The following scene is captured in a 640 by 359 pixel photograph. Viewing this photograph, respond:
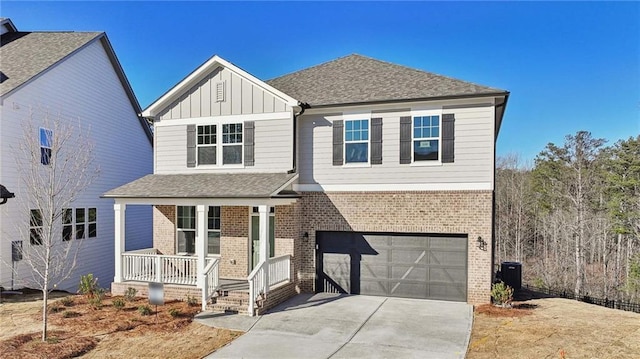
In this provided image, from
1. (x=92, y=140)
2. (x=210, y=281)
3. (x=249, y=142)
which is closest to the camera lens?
(x=210, y=281)

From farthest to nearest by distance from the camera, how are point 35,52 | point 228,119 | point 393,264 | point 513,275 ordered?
1. point 35,52
2. point 228,119
3. point 513,275
4. point 393,264

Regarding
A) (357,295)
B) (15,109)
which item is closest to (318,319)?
(357,295)

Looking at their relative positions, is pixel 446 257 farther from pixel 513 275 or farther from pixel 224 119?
pixel 224 119

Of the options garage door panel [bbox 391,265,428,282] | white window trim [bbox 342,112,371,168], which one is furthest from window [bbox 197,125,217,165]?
garage door panel [bbox 391,265,428,282]

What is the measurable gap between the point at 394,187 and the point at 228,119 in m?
5.99

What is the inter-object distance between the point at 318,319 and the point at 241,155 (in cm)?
605

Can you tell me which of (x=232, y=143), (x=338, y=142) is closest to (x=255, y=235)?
(x=232, y=143)

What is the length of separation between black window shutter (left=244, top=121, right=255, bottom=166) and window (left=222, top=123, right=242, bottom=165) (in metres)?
0.27

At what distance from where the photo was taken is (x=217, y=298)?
10.6 meters

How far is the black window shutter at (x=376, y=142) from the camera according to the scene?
1192 centimetres

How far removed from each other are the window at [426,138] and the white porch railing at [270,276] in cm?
513

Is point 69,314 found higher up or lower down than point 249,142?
lower down

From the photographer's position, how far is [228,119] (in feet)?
42.4

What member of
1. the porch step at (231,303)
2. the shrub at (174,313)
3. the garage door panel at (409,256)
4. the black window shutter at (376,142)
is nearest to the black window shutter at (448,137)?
the black window shutter at (376,142)
